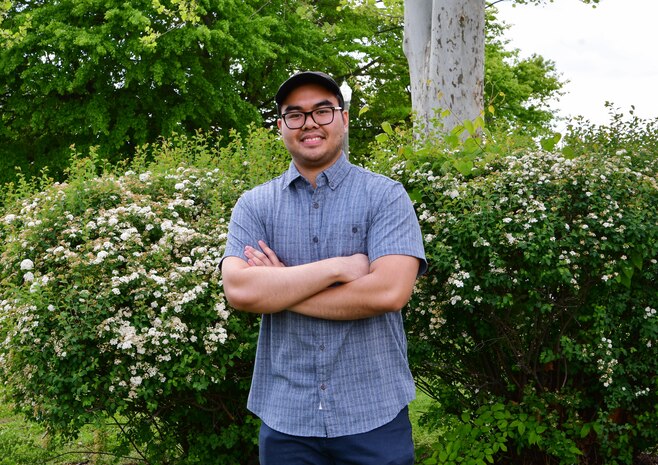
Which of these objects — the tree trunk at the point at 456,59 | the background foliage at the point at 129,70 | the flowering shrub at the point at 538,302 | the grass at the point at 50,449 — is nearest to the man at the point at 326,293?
the flowering shrub at the point at 538,302

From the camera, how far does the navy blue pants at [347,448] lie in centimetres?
258

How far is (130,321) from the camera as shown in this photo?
4172mm

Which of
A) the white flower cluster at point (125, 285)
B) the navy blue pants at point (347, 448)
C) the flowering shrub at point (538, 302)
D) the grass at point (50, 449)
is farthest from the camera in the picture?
the grass at point (50, 449)

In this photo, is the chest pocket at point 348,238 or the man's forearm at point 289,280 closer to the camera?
the man's forearm at point 289,280

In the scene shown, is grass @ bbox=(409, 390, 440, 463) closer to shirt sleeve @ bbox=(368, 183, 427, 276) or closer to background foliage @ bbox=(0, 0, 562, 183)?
shirt sleeve @ bbox=(368, 183, 427, 276)

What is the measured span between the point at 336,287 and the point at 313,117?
67cm

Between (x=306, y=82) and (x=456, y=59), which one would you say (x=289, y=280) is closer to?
(x=306, y=82)

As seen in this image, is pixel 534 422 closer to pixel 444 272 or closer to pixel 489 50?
pixel 444 272

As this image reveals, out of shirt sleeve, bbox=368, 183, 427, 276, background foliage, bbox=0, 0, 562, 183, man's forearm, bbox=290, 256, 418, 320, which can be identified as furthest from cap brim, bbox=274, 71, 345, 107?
background foliage, bbox=0, 0, 562, 183

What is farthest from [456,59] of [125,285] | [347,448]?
[347,448]

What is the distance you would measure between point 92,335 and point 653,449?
4.06 metres

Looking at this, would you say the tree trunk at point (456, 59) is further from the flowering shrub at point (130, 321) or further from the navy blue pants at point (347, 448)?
the navy blue pants at point (347, 448)

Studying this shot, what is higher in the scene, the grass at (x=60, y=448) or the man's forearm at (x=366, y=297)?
the man's forearm at (x=366, y=297)

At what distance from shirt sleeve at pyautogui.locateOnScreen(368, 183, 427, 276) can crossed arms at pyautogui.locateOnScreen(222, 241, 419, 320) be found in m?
0.03
